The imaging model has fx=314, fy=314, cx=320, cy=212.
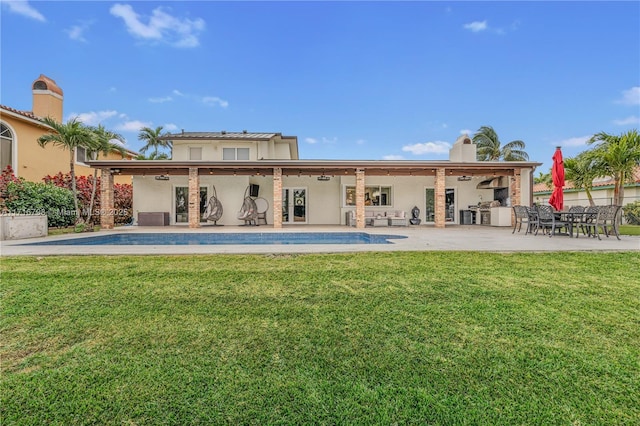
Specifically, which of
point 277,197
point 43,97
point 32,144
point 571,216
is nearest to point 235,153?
Answer: point 277,197

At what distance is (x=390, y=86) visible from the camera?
2272 centimetres

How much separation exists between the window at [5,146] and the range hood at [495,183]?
24493 mm

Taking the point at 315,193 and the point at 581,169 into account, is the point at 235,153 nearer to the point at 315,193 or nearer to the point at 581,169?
the point at 315,193

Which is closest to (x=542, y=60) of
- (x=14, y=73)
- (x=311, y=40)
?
(x=311, y=40)

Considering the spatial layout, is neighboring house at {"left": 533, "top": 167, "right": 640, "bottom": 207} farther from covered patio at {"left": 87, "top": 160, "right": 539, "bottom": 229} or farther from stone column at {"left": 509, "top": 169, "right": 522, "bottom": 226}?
covered patio at {"left": 87, "top": 160, "right": 539, "bottom": 229}

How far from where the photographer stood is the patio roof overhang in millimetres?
14492

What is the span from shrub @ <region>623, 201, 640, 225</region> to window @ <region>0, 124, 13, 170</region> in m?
31.9

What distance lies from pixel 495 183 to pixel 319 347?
703 inches

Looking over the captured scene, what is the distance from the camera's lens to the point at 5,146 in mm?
14961

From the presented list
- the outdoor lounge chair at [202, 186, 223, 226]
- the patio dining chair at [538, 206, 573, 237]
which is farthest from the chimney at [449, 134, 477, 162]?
the outdoor lounge chair at [202, 186, 223, 226]

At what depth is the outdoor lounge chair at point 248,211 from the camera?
16.6 m

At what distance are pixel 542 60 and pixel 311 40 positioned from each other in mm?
13528

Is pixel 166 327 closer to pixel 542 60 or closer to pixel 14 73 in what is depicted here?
pixel 542 60

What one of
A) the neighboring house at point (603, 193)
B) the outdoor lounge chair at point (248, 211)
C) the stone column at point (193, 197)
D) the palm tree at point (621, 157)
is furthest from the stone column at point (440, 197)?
the stone column at point (193, 197)
